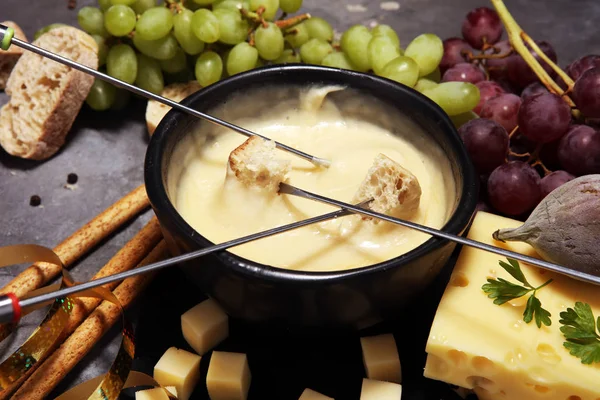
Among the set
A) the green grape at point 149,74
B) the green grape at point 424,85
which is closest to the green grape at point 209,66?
the green grape at point 149,74

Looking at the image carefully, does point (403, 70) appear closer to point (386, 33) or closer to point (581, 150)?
point (386, 33)

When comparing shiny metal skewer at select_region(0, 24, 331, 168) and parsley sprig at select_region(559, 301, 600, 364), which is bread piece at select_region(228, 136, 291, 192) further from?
parsley sprig at select_region(559, 301, 600, 364)

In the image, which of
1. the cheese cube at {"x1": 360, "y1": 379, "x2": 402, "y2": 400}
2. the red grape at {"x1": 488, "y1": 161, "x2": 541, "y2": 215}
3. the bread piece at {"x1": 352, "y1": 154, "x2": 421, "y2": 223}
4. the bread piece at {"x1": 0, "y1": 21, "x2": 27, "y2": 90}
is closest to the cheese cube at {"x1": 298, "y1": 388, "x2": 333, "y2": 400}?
the cheese cube at {"x1": 360, "y1": 379, "x2": 402, "y2": 400}

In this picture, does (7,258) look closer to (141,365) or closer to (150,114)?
(141,365)

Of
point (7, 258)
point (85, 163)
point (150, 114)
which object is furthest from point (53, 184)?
point (7, 258)

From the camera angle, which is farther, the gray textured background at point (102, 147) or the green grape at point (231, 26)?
the green grape at point (231, 26)

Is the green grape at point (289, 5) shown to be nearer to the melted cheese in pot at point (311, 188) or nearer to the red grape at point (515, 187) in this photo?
the melted cheese in pot at point (311, 188)
